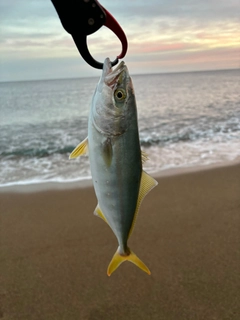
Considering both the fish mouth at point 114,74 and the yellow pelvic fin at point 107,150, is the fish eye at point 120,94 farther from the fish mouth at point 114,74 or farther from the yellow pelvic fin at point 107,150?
the yellow pelvic fin at point 107,150

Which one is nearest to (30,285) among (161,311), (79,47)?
(161,311)

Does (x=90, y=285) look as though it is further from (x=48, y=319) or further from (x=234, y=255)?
(x=234, y=255)

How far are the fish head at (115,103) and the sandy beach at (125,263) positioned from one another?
234cm

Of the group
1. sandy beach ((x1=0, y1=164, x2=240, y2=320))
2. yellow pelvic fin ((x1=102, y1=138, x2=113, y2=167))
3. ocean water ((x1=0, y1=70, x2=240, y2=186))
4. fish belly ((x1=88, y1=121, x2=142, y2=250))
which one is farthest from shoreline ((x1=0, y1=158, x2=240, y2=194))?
yellow pelvic fin ((x1=102, y1=138, x2=113, y2=167))

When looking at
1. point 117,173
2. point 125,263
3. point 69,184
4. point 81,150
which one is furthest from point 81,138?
point 117,173

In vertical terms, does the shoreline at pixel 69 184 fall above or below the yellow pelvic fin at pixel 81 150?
below

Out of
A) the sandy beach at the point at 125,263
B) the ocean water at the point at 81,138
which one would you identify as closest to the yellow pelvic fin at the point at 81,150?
the sandy beach at the point at 125,263

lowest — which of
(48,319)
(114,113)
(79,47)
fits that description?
(48,319)

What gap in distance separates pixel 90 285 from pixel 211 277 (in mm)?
1347

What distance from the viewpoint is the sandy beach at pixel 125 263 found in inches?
139

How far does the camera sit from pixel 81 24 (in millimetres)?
1683

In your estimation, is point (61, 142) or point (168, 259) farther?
point (61, 142)

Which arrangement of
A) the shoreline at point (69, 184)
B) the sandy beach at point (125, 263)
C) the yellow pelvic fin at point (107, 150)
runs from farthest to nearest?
1. the shoreline at point (69, 184)
2. the sandy beach at point (125, 263)
3. the yellow pelvic fin at point (107, 150)

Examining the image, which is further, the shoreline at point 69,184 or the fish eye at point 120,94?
the shoreline at point 69,184
